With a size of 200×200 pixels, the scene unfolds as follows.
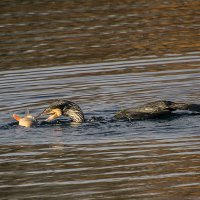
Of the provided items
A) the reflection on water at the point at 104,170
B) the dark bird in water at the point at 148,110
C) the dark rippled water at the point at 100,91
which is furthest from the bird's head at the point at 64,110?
the reflection on water at the point at 104,170

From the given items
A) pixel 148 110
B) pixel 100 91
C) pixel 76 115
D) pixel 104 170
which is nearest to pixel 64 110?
pixel 76 115

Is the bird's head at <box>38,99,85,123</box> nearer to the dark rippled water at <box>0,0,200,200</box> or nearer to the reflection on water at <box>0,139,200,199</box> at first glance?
the dark rippled water at <box>0,0,200,200</box>

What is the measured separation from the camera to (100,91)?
47.6ft

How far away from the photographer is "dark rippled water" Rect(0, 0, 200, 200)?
31.1 feet

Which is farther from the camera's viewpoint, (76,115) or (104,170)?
(76,115)

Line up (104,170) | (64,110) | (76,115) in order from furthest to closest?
(64,110) < (76,115) < (104,170)

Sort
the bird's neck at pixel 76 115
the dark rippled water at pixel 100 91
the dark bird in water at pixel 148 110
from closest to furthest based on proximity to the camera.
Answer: the dark rippled water at pixel 100 91, the dark bird in water at pixel 148 110, the bird's neck at pixel 76 115

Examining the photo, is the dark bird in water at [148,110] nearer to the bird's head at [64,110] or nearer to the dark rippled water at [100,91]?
the bird's head at [64,110]

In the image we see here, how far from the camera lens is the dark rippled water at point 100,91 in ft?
31.1

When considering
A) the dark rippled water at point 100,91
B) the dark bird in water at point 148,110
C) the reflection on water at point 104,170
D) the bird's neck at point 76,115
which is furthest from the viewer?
the bird's neck at point 76,115

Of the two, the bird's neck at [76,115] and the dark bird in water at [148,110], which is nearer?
the dark bird in water at [148,110]

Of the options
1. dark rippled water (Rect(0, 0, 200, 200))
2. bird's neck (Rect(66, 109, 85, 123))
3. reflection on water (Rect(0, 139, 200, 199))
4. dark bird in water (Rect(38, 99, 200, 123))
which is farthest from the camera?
bird's neck (Rect(66, 109, 85, 123))

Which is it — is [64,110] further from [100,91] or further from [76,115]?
[100,91]

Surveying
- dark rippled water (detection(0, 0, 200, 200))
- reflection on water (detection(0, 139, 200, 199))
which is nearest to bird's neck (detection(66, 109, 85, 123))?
A: dark rippled water (detection(0, 0, 200, 200))
